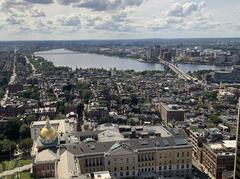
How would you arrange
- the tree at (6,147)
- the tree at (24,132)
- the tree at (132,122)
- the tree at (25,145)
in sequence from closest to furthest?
the tree at (6,147) → the tree at (25,145) → the tree at (24,132) → the tree at (132,122)

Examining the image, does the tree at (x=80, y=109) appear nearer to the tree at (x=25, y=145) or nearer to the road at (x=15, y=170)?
the tree at (x=25, y=145)

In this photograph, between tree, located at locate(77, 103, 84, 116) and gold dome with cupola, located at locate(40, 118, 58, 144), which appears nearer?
gold dome with cupola, located at locate(40, 118, 58, 144)

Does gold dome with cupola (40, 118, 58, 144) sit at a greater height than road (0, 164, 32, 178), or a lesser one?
greater

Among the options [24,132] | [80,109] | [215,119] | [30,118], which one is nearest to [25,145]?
[24,132]

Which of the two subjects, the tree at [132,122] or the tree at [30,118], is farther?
the tree at [30,118]

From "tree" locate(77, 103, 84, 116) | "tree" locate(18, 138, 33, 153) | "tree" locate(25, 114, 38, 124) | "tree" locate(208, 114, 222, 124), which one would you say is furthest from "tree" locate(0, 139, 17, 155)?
"tree" locate(208, 114, 222, 124)

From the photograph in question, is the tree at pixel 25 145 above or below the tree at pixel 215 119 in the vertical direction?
above

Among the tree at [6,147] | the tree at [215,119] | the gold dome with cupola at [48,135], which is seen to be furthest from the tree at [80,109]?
the gold dome with cupola at [48,135]

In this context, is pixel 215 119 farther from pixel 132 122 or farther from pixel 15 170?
pixel 15 170

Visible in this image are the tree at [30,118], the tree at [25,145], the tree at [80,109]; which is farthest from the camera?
the tree at [80,109]

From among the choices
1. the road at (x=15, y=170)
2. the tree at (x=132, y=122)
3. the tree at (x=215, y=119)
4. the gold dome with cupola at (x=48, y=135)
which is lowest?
the road at (x=15, y=170)

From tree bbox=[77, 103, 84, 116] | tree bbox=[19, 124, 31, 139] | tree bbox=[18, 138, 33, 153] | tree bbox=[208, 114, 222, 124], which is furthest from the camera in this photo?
tree bbox=[77, 103, 84, 116]

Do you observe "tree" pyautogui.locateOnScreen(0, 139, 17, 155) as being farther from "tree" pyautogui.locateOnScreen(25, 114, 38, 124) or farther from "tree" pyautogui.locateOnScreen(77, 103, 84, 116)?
"tree" pyautogui.locateOnScreen(77, 103, 84, 116)

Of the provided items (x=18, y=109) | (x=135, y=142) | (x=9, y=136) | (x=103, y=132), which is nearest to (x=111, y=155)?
(x=135, y=142)
